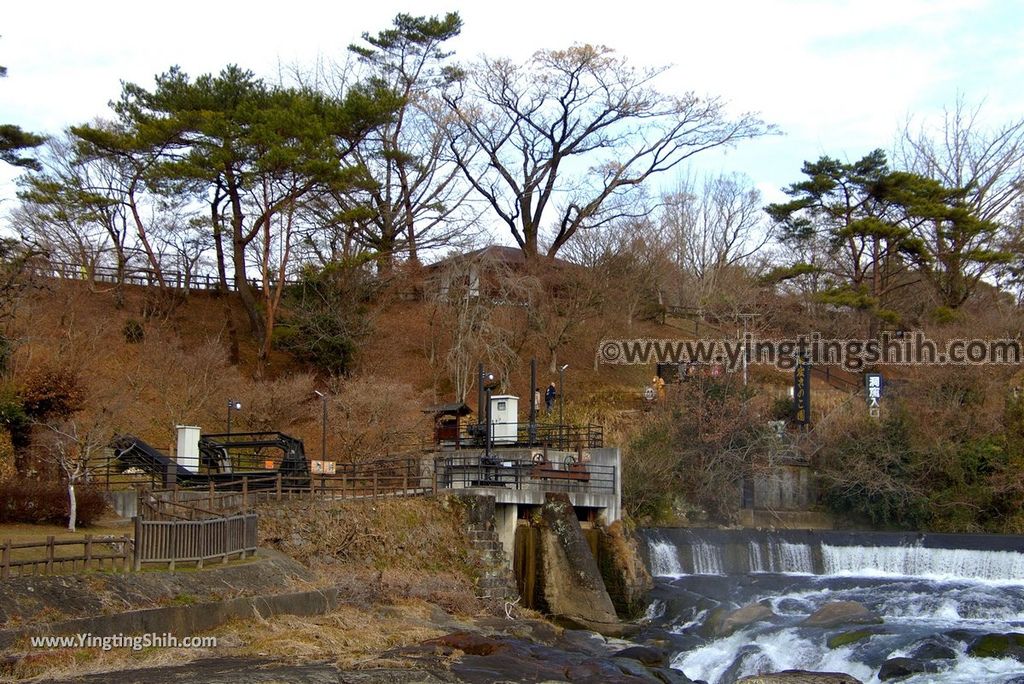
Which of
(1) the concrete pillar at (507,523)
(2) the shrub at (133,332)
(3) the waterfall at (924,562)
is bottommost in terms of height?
(3) the waterfall at (924,562)

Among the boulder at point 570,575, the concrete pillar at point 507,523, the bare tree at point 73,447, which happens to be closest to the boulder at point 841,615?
the boulder at point 570,575

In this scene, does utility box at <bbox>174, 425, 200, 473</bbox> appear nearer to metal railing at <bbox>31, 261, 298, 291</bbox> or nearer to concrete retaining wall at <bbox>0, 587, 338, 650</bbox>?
concrete retaining wall at <bbox>0, 587, 338, 650</bbox>

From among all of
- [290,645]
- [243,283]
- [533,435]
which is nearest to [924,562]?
[533,435]

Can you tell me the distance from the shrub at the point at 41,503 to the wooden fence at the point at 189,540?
14.1 feet

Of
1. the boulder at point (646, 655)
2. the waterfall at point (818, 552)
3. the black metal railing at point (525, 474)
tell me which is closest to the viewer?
the boulder at point (646, 655)

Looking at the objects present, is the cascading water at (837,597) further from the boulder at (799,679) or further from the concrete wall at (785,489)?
the concrete wall at (785,489)

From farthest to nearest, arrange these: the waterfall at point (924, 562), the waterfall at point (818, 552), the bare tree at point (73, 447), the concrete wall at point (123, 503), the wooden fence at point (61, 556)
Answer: the waterfall at point (818, 552) → the waterfall at point (924, 562) → the concrete wall at point (123, 503) → the bare tree at point (73, 447) → the wooden fence at point (61, 556)

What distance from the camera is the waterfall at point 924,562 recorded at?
29828 millimetres

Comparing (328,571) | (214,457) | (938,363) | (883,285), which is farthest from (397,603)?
(883,285)

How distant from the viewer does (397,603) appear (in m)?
21.6

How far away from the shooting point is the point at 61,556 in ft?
57.2

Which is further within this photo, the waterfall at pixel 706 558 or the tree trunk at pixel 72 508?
the waterfall at pixel 706 558

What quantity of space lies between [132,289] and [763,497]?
31.8 meters

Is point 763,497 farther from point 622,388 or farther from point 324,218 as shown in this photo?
point 324,218
